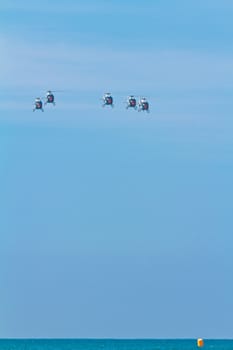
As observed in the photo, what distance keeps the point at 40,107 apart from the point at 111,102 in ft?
20.6

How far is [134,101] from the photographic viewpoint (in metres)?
132

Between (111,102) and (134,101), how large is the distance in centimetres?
191

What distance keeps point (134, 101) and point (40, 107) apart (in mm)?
8070

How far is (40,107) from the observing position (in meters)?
129

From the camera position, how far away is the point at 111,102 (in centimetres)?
13150
